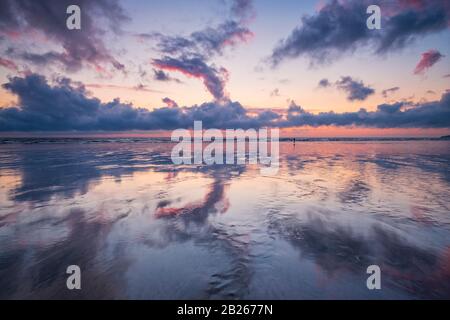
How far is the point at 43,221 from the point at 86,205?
1339mm

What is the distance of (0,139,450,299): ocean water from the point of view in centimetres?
322

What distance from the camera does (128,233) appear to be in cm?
503

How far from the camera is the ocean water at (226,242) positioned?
3.22 meters

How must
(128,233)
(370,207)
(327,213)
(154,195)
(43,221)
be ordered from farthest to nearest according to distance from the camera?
(154,195) → (370,207) → (327,213) → (43,221) → (128,233)

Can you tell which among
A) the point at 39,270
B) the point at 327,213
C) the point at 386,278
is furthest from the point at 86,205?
the point at 386,278

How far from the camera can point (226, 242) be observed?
4.59 m

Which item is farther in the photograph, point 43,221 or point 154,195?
point 154,195

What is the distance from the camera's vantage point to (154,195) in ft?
27.0
